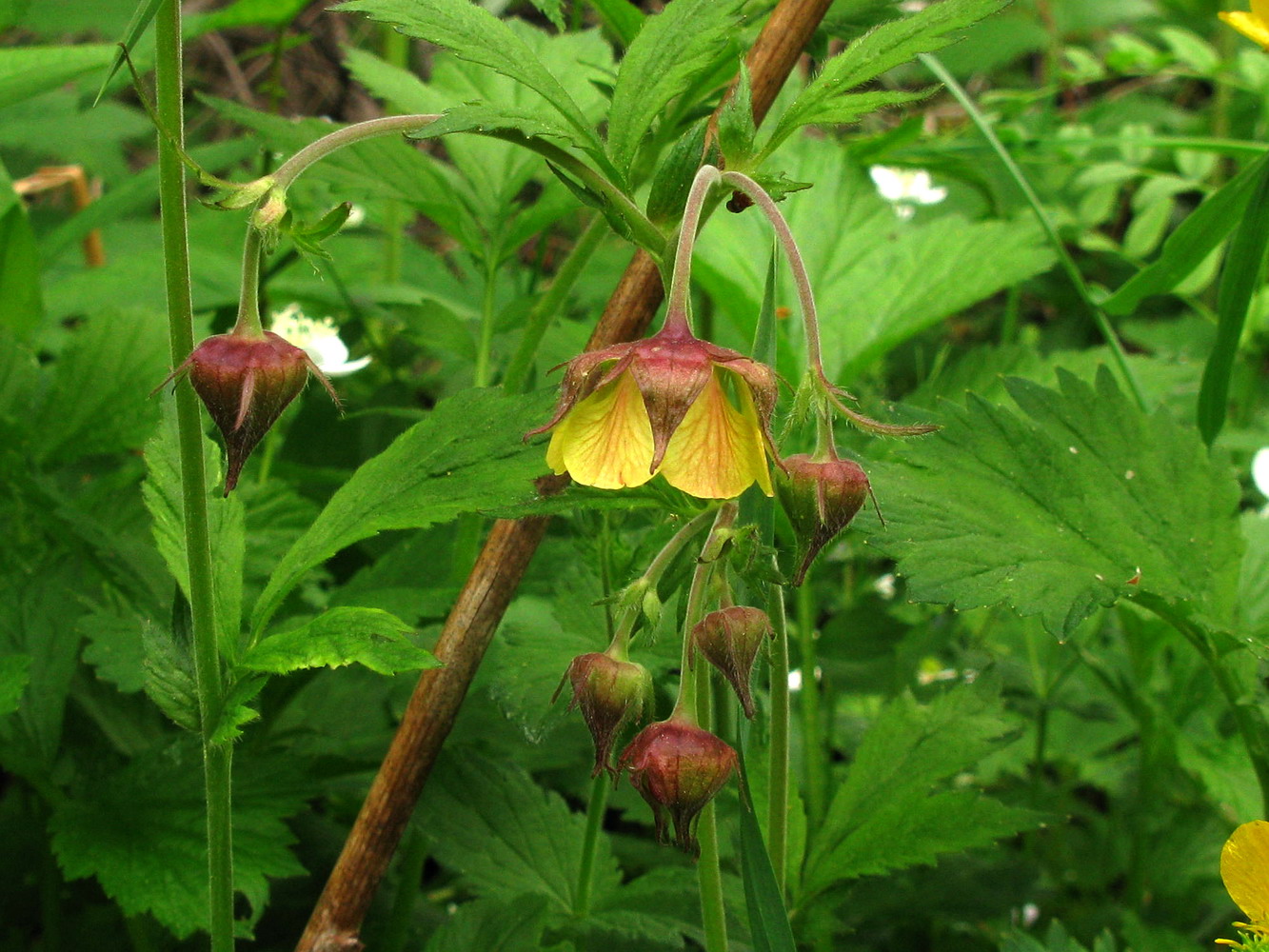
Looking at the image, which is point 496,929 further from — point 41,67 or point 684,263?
point 41,67

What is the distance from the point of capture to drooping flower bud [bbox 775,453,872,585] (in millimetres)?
694

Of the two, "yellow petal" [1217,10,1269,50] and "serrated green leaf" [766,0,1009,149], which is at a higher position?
"serrated green leaf" [766,0,1009,149]

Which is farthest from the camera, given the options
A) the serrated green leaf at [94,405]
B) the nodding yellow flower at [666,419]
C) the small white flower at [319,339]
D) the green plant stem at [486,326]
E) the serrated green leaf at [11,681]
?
the small white flower at [319,339]

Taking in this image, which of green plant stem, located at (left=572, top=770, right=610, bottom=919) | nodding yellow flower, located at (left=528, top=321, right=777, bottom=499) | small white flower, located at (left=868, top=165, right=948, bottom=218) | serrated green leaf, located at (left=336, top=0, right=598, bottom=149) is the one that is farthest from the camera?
small white flower, located at (left=868, top=165, right=948, bottom=218)

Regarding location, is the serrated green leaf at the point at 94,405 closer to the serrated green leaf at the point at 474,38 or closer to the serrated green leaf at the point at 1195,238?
the serrated green leaf at the point at 474,38

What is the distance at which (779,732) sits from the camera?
83 centimetres

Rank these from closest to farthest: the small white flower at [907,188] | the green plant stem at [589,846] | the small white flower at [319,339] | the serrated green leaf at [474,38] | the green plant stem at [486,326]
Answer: the serrated green leaf at [474,38]
the green plant stem at [589,846]
the green plant stem at [486,326]
the small white flower at [319,339]
the small white flower at [907,188]

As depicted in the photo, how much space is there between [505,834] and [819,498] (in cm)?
58

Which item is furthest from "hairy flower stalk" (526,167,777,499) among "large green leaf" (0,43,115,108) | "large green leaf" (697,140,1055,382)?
"large green leaf" (0,43,115,108)

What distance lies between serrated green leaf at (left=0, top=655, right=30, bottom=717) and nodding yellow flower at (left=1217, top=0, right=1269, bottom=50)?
1.01 meters

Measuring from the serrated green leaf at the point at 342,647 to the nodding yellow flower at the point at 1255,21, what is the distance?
0.70m

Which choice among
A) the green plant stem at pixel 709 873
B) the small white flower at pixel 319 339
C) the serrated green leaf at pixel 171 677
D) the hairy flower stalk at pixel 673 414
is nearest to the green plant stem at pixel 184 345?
the serrated green leaf at pixel 171 677

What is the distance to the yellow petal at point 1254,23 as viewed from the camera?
851 millimetres

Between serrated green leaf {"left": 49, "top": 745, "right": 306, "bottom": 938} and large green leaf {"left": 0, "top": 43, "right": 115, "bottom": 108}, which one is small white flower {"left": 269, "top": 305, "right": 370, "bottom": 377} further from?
serrated green leaf {"left": 49, "top": 745, "right": 306, "bottom": 938}
